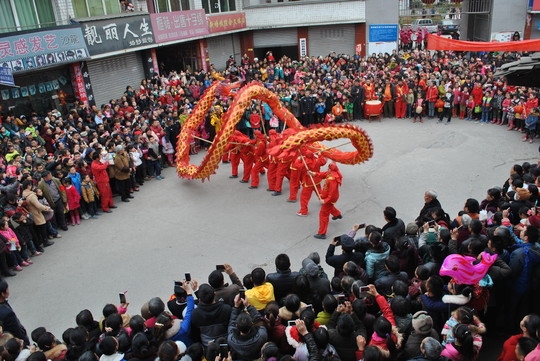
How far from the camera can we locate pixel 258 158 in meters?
9.89

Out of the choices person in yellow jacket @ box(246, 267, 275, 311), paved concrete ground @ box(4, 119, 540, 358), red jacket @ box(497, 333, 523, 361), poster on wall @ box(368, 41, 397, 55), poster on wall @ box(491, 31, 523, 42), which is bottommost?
paved concrete ground @ box(4, 119, 540, 358)

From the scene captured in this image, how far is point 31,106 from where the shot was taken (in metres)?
13.5

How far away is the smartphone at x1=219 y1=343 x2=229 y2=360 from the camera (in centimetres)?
369

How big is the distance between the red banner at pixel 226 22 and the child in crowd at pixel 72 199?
12235 millimetres

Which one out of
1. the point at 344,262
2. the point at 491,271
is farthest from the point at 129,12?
the point at 491,271

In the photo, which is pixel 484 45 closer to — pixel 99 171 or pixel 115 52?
pixel 99 171

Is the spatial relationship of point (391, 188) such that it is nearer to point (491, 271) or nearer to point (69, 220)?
point (491, 271)

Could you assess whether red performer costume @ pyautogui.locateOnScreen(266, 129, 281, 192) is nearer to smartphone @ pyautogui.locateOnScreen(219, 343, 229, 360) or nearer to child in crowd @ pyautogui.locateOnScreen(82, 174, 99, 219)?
child in crowd @ pyautogui.locateOnScreen(82, 174, 99, 219)

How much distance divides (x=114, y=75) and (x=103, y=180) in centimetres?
744

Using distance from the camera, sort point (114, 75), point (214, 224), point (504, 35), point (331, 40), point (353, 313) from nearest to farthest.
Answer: point (353, 313) → point (214, 224) → point (114, 75) → point (504, 35) → point (331, 40)

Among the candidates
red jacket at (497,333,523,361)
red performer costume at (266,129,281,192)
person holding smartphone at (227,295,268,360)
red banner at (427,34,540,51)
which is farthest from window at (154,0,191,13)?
red jacket at (497,333,523,361)

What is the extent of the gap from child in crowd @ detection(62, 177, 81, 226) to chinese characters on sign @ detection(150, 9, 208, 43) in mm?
9142

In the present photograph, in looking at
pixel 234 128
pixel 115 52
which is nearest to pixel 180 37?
pixel 115 52

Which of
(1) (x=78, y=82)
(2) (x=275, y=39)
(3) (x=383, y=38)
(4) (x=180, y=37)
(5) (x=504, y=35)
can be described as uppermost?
(4) (x=180, y=37)
